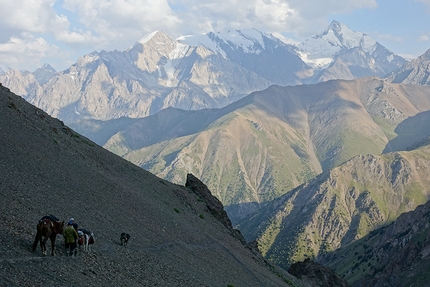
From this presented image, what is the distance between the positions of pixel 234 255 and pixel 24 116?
33042mm

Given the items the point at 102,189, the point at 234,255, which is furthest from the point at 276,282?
the point at 102,189

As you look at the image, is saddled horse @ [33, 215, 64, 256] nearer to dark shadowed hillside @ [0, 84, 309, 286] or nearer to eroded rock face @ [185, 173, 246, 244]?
dark shadowed hillside @ [0, 84, 309, 286]

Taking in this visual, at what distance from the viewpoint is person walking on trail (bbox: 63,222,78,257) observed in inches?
1222

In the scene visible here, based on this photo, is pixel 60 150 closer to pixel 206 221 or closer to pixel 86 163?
pixel 86 163

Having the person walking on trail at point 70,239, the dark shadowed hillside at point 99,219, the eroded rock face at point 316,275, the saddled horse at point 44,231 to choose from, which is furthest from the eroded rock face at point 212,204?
the saddled horse at point 44,231

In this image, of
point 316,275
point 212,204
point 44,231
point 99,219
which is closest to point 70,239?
point 44,231

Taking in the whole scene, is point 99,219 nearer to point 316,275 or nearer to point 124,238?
point 124,238

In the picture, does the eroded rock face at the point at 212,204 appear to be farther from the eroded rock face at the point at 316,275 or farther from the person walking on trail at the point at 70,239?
the person walking on trail at the point at 70,239

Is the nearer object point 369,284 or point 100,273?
point 100,273

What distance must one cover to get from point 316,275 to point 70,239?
A: 80.1 meters

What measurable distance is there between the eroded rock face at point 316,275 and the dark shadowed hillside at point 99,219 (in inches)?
1025

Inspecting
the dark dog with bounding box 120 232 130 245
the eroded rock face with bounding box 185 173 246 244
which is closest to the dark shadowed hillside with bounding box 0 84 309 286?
the dark dog with bounding box 120 232 130 245

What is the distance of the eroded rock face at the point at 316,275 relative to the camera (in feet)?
327

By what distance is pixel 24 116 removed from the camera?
204 feet
